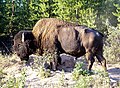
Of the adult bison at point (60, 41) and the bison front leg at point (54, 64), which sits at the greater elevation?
the adult bison at point (60, 41)

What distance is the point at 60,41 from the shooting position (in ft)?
33.6

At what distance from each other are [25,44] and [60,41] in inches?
50.2

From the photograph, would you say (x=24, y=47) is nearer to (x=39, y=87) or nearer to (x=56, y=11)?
(x=39, y=87)

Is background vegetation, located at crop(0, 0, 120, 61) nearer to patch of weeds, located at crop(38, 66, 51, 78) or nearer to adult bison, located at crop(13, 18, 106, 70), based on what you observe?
adult bison, located at crop(13, 18, 106, 70)

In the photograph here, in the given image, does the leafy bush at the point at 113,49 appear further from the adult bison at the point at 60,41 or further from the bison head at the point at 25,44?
the bison head at the point at 25,44

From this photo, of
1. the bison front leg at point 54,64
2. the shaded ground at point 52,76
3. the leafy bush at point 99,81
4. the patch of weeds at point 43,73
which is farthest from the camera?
the bison front leg at point 54,64

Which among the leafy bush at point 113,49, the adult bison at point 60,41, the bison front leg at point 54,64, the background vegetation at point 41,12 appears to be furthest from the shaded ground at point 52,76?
the background vegetation at point 41,12

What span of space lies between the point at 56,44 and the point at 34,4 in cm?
1928

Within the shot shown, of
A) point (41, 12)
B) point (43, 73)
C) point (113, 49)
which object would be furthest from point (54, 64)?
point (41, 12)

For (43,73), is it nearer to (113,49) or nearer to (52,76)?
(52,76)

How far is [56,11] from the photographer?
27.0 m

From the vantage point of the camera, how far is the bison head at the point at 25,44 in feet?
34.9

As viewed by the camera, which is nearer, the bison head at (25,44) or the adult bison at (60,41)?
the adult bison at (60,41)

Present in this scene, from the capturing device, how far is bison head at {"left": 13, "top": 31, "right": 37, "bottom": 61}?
10625mm
